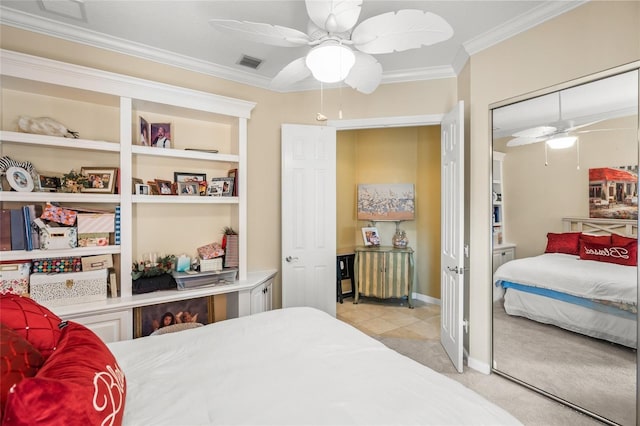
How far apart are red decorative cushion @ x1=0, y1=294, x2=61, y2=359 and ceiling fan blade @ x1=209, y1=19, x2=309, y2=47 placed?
1386mm

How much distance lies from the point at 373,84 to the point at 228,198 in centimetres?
159

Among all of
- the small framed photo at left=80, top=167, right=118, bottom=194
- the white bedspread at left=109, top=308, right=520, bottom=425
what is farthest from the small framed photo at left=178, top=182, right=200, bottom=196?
the white bedspread at left=109, top=308, right=520, bottom=425

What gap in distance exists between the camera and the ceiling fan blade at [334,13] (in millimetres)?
1429

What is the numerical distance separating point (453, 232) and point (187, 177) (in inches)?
98.0

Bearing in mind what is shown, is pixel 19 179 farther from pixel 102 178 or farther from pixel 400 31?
pixel 400 31

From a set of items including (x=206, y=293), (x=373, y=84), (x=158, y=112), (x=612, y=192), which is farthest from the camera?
(x=158, y=112)

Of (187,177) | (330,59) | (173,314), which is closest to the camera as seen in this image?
(330,59)

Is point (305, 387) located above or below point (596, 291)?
below

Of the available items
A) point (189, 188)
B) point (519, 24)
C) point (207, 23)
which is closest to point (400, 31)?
point (519, 24)

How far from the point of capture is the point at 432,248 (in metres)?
4.41

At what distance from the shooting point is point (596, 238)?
1.90 m

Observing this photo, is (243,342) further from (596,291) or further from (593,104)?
(593,104)

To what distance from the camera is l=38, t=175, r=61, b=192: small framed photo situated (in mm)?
2152

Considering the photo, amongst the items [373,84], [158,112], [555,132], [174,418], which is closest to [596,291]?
[555,132]
